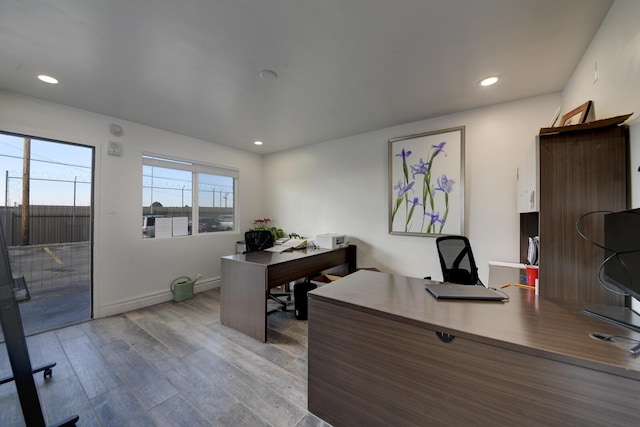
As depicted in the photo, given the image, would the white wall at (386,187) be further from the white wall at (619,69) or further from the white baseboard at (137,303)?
the white baseboard at (137,303)

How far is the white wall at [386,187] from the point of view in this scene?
2.70 metres

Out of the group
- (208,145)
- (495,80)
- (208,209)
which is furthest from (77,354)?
(495,80)

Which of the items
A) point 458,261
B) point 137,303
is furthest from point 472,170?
point 137,303

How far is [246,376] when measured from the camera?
196cm

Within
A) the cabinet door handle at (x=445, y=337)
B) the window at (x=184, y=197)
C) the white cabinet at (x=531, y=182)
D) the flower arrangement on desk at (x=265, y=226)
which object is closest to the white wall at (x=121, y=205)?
the window at (x=184, y=197)

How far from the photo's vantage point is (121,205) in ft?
10.5

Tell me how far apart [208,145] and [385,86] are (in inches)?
122

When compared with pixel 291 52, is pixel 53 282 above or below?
below

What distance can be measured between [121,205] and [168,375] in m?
2.35

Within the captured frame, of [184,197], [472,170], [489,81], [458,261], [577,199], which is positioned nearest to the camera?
[577,199]

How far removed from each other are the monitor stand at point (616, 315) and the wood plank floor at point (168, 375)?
1592mm

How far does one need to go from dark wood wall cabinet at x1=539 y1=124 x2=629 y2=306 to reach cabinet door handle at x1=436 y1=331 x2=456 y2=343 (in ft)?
2.80

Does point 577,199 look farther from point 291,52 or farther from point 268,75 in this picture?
point 268,75

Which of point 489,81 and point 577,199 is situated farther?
point 489,81
